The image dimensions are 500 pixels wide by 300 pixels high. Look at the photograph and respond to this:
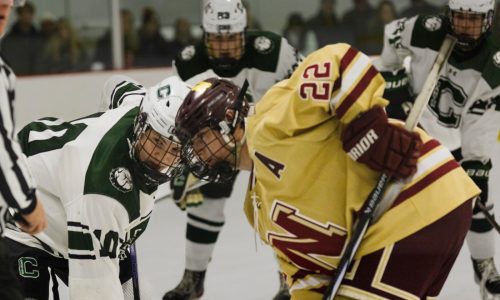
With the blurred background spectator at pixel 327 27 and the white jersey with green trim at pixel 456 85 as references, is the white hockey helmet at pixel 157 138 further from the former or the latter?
the blurred background spectator at pixel 327 27

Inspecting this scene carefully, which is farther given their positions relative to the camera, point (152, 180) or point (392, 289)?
point (152, 180)

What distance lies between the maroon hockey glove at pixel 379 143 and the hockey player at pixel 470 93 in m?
1.52

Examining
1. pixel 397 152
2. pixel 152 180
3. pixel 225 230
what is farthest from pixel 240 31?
pixel 397 152

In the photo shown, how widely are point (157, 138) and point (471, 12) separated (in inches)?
63.3

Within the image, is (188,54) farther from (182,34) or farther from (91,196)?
(182,34)

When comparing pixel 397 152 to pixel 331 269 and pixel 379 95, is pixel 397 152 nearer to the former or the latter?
pixel 379 95

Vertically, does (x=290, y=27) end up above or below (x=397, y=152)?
below

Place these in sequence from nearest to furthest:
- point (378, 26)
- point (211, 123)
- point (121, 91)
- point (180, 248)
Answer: point (211, 123) < point (121, 91) < point (180, 248) < point (378, 26)

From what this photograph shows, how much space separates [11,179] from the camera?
63.4 inches

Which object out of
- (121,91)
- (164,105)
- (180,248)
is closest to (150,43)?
(180,248)

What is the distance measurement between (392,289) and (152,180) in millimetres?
546

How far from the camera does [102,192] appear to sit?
1.88 metres

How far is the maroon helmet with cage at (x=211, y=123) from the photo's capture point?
185cm

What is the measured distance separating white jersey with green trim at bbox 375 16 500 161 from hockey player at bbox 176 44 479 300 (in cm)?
142
